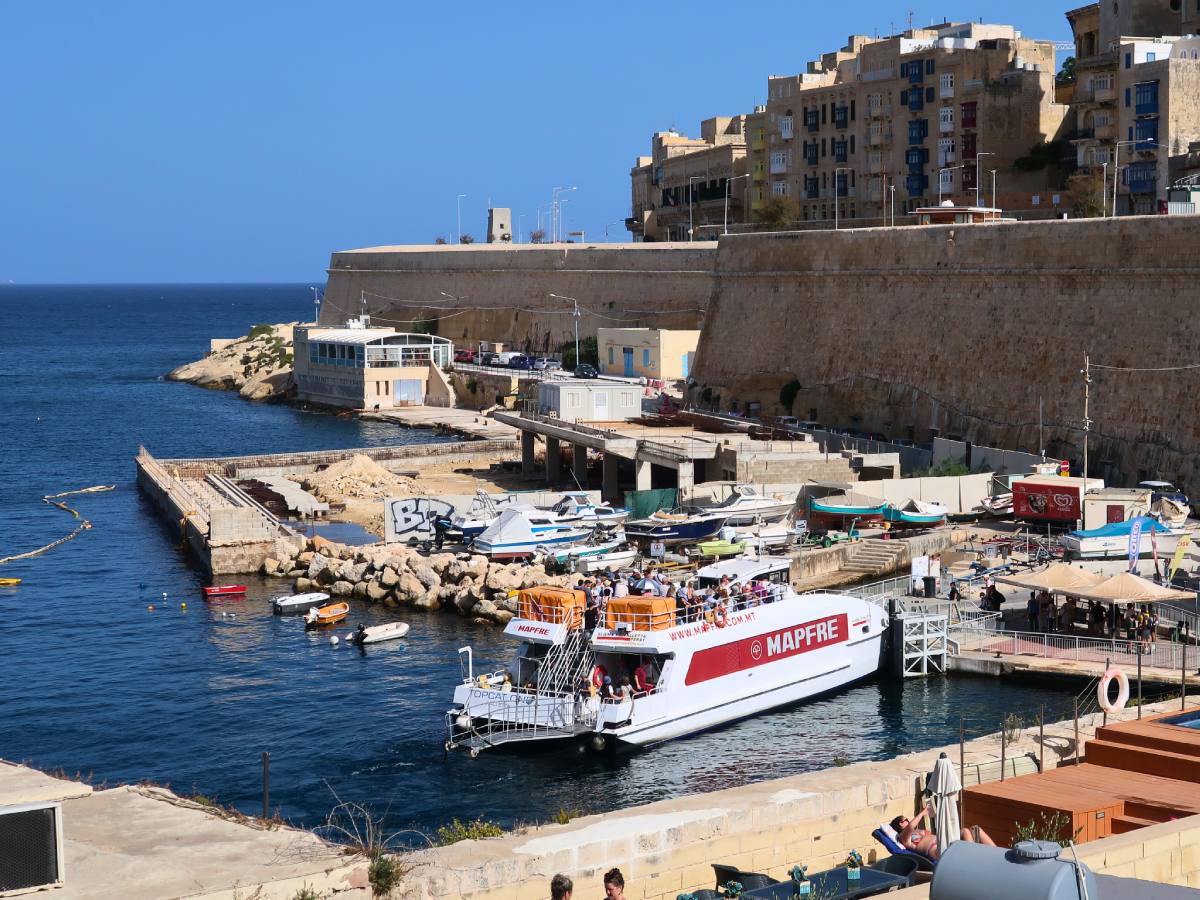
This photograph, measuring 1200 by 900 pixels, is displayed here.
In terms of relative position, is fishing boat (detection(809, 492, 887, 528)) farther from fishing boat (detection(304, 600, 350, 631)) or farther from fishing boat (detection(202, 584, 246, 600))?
fishing boat (detection(202, 584, 246, 600))

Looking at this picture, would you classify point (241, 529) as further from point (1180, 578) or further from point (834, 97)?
point (834, 97)

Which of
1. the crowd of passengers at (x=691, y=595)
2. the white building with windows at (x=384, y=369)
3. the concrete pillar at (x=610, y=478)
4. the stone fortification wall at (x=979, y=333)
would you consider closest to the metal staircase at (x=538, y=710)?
the crowd of passengers at (x=691, y=595)

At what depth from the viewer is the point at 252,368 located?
276 feet

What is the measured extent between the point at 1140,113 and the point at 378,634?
3403 cm

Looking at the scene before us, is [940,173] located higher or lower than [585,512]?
higher

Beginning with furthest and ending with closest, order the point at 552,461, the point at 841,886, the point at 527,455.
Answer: the point at 527,455 → the point at 552,461 → the point at 841,886

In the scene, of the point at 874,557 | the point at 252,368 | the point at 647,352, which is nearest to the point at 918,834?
the point at 874,557

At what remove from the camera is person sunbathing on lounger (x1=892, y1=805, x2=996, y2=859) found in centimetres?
1120

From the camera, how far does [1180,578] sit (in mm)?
25625

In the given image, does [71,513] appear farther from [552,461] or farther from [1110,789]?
[1110,789]

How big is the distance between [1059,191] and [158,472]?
32.1m

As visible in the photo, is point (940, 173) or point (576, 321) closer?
point (940, 173)

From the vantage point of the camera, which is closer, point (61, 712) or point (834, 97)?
point (61, 712)

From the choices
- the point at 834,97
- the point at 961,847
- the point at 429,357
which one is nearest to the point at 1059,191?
the point at 834,97
